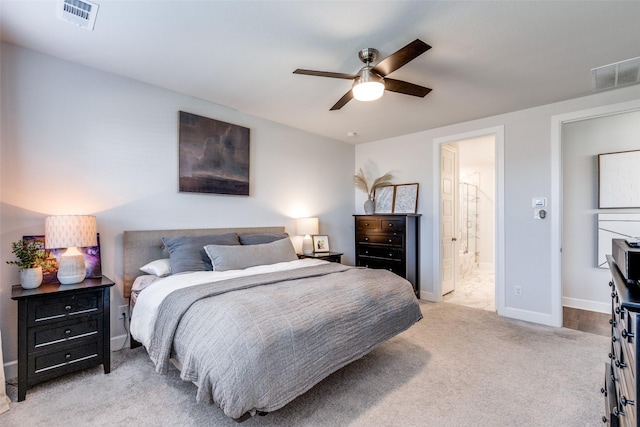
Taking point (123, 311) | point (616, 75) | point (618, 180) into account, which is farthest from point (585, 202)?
A: point (123, 311)

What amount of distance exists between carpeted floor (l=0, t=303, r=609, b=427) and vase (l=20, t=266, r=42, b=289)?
Answer: 2.41 ft

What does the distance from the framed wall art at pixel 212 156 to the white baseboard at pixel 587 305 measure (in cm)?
477

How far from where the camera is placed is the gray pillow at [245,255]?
9.66ft

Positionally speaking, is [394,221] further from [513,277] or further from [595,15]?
[595,15]

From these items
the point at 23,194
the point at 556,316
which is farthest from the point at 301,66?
the point at 556,316

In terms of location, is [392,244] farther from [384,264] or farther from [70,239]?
[70,239]

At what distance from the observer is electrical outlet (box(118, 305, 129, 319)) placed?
9.65ft

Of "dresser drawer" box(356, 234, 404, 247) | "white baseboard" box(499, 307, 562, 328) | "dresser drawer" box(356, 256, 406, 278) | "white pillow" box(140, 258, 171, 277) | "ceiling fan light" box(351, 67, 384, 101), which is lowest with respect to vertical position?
"white baseboard" box(499, 307, 562, 328)

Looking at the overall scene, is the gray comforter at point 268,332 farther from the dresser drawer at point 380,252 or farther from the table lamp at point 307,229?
the dresser drawer at point 380,252

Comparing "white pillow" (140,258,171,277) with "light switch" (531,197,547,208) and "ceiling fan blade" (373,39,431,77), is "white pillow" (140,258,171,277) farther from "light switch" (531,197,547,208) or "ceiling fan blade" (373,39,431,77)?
"light switch" (531,197,547,208)

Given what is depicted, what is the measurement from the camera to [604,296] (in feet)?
13.4

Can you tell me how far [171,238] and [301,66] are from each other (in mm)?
2086

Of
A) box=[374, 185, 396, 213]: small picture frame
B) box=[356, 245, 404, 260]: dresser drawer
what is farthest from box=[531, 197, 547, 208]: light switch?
box=[374, 185, 396, 213]: small picture frame

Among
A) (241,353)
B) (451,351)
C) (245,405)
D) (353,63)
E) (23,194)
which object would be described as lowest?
(451,351)
